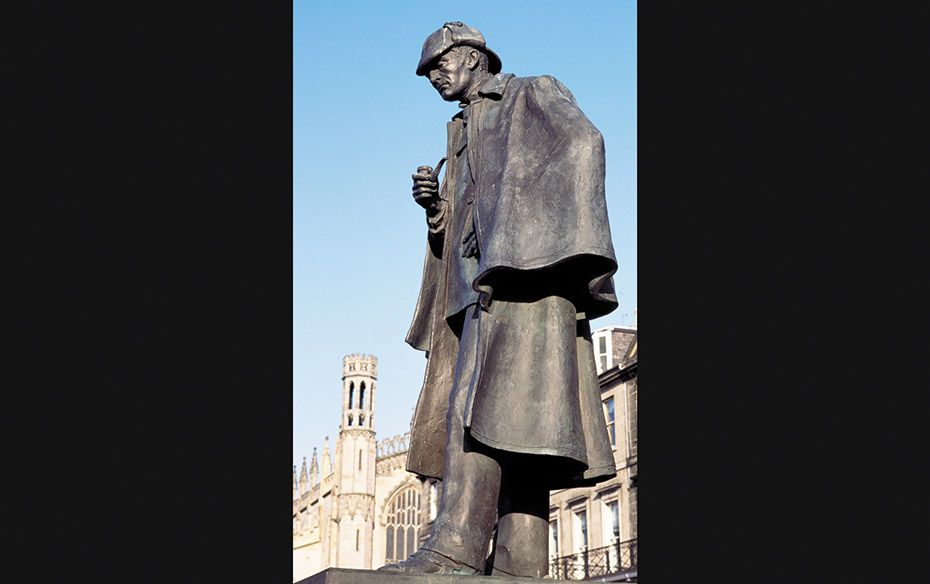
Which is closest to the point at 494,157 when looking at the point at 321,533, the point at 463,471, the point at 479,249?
the point at 479,249

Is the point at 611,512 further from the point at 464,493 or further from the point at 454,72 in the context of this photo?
the point at 464,493

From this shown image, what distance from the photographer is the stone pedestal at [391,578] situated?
457 cm

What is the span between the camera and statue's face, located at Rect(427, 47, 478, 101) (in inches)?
227

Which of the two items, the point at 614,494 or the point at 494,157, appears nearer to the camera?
the point at 494,157

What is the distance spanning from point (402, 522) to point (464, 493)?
74464mm

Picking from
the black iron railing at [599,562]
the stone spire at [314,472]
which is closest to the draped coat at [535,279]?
the black iron railing at [599,562]

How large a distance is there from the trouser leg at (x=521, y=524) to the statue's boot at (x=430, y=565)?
392 millimetres

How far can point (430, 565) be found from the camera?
4.95 meters

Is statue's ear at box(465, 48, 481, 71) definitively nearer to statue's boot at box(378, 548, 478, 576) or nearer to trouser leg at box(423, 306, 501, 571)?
trouser leg at box(423, 306, 501, 571)

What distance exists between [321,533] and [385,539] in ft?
20.7

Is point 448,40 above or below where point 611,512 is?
below

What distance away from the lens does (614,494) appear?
39.4 m

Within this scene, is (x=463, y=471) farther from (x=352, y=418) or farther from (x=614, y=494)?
(x=352, y=418)

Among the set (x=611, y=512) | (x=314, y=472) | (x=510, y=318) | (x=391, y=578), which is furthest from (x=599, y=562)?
(x=314, y=472)
